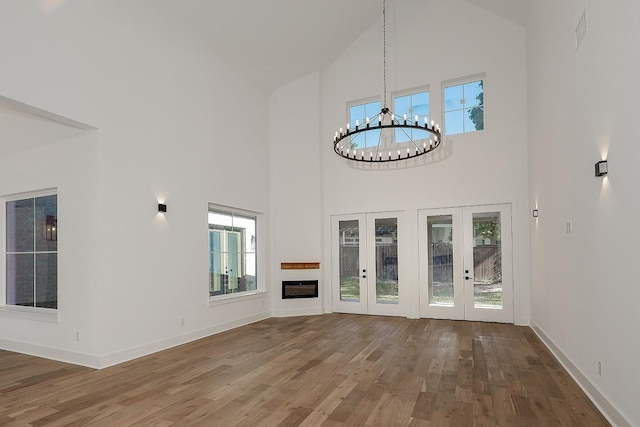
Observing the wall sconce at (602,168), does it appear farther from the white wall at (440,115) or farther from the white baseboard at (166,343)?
the white baseboard at (166,343)

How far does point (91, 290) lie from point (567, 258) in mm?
5660

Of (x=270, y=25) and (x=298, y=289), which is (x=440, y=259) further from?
(x=270, y=25)

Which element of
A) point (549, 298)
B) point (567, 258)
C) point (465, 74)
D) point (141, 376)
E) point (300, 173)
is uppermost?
point (465, 74)

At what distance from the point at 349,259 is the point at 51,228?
550 cm

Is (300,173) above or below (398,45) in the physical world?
below

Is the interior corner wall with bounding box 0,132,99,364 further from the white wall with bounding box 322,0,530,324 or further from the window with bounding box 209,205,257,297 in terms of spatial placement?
the white wall with bounding box 322,0,530,324

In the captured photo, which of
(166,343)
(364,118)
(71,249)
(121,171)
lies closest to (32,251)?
(71,249)

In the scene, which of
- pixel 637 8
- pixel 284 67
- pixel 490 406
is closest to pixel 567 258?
pixel 490 406

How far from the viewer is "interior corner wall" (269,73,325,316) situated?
8469mm

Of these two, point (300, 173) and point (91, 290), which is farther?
point (300, 173)

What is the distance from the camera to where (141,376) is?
4418mm

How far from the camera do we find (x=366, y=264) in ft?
Answer: 27.7

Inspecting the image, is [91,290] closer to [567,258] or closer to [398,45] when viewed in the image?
[567,258]

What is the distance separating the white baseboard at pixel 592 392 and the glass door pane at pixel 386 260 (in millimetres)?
3205
